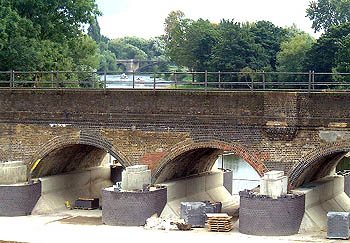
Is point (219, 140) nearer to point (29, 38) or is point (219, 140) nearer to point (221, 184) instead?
point (221, 184)

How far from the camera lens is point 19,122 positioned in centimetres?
3641

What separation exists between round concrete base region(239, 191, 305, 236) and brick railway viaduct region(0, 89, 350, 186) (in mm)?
1897

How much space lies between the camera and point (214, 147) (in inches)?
1314

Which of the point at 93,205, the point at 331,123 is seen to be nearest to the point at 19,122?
the point at 93,205

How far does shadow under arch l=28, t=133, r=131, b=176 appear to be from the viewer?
35000 mm

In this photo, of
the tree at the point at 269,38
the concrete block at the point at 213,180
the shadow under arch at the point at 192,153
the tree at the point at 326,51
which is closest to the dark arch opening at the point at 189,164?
the shadow under arch at the point at 192,153

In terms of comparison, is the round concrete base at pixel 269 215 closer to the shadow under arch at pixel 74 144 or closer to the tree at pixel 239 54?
the shadow under arch at pixel 74 144

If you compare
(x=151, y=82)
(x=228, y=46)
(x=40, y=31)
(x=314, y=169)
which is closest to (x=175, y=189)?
(x=151, y=82)

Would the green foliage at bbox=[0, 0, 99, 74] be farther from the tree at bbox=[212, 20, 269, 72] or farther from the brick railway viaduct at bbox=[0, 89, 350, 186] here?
the tree at bbox=[212, 20, 269, 72]

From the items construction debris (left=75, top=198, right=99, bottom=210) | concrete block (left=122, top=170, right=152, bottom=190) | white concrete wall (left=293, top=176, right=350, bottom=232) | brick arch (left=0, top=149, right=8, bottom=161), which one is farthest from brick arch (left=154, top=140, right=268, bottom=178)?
brick arch (left=0, top=149, right=8, bottom=161)

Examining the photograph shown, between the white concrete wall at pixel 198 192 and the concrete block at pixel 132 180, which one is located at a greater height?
the concrete block at pixel 132 180

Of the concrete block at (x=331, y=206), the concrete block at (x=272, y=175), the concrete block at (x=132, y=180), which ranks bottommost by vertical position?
the concrete block at (x=331, y=206)

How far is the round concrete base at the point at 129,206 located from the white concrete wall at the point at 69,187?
409 centimetres

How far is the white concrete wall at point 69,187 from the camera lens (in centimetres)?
3631
